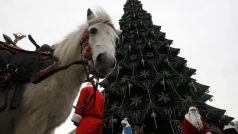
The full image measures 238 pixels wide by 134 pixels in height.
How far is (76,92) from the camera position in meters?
3.18

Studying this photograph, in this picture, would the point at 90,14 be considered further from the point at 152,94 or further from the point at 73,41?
the point at 152,94

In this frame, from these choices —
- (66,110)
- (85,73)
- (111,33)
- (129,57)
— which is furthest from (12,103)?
(129,57)

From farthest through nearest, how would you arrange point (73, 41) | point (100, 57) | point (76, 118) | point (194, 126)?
point (194, 126) < point (76, 118) < point (73, 41) < point (100, 57)

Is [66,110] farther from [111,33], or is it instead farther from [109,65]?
[111,33]

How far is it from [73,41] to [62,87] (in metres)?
0.79

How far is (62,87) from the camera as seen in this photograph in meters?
2.97

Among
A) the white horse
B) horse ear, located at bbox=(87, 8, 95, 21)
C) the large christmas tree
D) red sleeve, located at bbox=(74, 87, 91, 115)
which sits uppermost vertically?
horse ear, located at bbox=(87, 8, 95, 21)

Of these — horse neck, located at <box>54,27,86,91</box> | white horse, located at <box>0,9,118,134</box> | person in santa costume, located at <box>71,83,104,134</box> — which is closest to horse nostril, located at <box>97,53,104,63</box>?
white horse, located at <box>0,9,118,134</box>

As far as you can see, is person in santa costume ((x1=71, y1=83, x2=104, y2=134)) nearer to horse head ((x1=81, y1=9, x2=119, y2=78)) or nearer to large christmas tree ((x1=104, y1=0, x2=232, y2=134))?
horse head ((x1=81, y1=9, x2=119, y2=78))

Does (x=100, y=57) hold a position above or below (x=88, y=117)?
above

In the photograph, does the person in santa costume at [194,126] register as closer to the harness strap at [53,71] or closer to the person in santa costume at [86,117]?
the person in santa costume at [86,117]

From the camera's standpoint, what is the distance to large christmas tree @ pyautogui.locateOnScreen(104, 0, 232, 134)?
14141mm

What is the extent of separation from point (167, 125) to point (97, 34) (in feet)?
41.4

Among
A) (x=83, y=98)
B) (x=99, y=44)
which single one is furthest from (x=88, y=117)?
(x=99, y=44)
